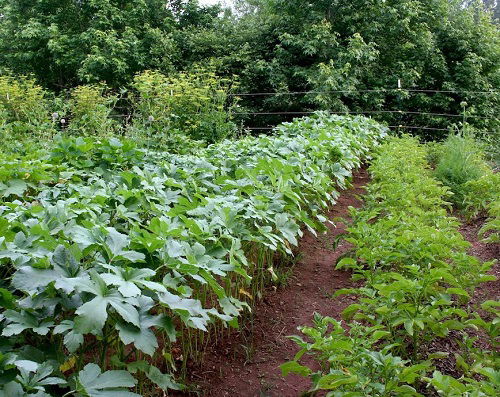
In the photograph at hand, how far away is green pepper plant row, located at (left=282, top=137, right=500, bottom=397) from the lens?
156 cm

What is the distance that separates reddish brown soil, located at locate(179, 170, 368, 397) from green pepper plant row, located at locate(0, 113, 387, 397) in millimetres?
161

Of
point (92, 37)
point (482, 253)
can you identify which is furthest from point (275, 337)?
point (92, 37)

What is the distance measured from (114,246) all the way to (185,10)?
15663 millimetres

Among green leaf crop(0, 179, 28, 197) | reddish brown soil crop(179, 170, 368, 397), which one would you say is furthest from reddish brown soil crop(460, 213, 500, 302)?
green leaf crop(0, 179, 28, 197)

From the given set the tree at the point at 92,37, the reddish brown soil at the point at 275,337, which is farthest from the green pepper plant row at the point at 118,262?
the tree at the point at 92,37

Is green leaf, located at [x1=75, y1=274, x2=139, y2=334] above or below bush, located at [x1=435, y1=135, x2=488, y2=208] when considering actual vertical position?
below

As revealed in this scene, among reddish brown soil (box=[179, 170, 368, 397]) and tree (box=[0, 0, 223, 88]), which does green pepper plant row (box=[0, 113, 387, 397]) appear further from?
tree (box=[0, 0, 223, 88])

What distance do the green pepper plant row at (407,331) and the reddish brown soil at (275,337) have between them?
0.13 meters

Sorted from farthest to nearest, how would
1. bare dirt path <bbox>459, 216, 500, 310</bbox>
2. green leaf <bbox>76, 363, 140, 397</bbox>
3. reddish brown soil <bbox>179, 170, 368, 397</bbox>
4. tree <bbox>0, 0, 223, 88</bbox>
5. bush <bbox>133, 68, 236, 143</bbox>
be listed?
tree <bbox>0, 0, 223, 88</bbox> → bush <bbox>133, 68, 236, 143</bbox> → bare dirt path <bbox>459, 216, 500, 310</bbox> → reddish brown soil <bbox>179, 170, 368, 397</bbox> → green leaf <bbox>76, 363, 140, 397</bbox>

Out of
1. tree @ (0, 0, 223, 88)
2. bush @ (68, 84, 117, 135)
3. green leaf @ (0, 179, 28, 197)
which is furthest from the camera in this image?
tree @ (0, 0, 223, 88)

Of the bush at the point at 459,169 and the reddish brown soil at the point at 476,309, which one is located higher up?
the bush at the point at 459,169

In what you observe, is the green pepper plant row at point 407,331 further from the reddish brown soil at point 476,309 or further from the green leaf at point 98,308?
the green leaf at point 98,308

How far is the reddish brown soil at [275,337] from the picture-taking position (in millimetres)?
2100

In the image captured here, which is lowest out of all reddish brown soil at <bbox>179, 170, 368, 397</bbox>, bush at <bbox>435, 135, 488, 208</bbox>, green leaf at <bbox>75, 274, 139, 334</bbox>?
reddish brown soil at <bbox>179, 170, 368, 397</bbox>
